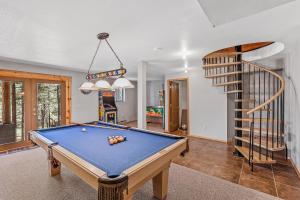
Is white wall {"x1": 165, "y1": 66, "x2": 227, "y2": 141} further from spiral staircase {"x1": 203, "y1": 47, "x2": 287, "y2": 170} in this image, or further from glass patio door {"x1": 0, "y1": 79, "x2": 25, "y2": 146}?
glass patio door {"x1": 0, "y1": 79, "x2": 25, "y2": 146}

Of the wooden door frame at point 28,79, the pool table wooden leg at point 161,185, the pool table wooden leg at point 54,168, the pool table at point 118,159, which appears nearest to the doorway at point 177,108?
the pool table at point 118,159

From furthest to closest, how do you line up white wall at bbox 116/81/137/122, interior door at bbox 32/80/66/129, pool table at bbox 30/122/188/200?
white wall at bbox 116/81/137/122 < interior door at bbox 32/80/66/129 < pool table at bbox 30/122/188/200

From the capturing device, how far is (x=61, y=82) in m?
5.04

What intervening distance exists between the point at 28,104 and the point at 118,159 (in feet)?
13.9

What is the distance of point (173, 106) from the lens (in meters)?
6.20

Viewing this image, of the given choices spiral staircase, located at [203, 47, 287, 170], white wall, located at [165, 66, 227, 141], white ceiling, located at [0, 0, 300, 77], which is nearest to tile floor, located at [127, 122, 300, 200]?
spiral staircase, located at [203, 47, 287, 170]

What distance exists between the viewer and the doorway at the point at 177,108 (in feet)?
19.6

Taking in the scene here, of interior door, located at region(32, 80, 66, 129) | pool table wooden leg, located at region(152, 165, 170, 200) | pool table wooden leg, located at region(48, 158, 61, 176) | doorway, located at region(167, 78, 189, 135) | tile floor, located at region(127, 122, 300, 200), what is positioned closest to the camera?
pool table wooden leg, located at region(152, 165, 170, 200)

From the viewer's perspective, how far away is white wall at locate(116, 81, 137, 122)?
780 centimetres

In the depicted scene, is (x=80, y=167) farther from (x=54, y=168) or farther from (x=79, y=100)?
(x=79, y=100)

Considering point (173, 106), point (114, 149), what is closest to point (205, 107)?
point (173, 106)

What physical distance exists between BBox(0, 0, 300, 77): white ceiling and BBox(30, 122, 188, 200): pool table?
5.18ft

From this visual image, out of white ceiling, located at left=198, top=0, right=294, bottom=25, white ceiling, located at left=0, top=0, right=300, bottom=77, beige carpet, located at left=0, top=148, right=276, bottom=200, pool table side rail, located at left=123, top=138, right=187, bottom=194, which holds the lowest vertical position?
beige carpet, located at left=0, top=148, right=276, bottom=200

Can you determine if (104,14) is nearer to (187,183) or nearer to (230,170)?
(187,183)
